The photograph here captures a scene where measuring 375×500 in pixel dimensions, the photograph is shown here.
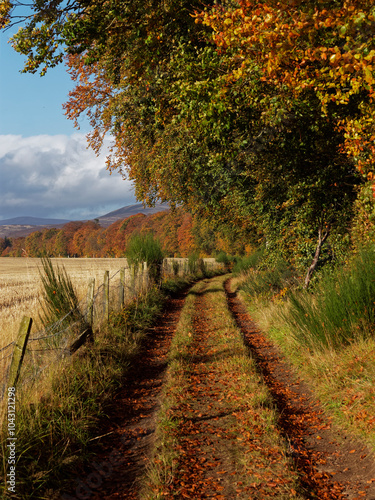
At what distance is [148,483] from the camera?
377 cm

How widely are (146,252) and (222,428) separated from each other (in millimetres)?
12909

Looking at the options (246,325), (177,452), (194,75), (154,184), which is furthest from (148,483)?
(154,184)

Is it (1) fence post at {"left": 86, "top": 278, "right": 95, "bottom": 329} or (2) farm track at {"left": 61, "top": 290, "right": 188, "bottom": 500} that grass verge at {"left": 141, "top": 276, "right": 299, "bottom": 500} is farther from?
(1) fence post at {"left": 86, "top": 278, "right": 95, "bottom": 329}

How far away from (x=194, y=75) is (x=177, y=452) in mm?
6212

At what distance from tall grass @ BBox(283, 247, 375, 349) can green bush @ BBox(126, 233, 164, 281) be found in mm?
10877

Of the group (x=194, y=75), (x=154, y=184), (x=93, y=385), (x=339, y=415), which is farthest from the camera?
(x=154, y=184)

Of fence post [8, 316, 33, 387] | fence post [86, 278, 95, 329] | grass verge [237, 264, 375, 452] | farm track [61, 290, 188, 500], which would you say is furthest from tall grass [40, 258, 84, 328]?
grass verge [237, 264, 375, 452]

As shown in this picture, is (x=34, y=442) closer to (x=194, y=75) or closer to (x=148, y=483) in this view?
(x=148, y=483)

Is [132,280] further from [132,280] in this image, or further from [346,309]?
[346,309]

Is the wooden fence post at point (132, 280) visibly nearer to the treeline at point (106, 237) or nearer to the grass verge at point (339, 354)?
the grass verge at point (339, 354)

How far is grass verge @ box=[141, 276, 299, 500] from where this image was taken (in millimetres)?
3736

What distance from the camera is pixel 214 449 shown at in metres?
4.43

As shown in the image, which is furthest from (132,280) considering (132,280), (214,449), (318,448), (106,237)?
(106,237)

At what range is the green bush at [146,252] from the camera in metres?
17.1
